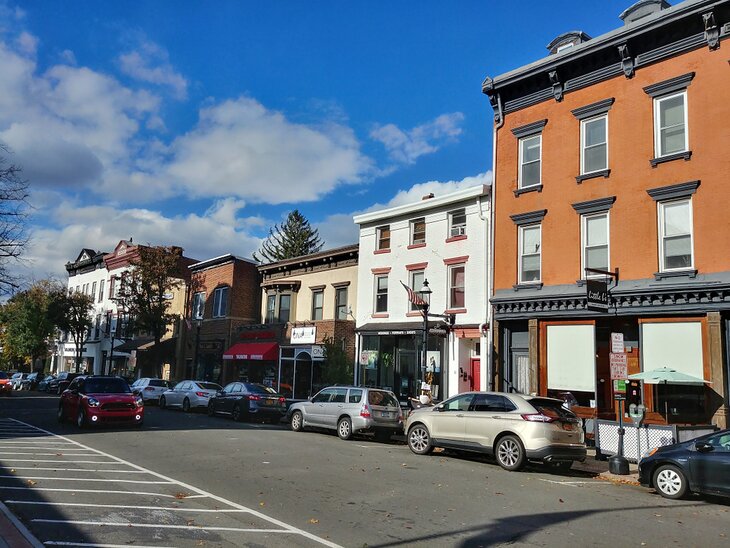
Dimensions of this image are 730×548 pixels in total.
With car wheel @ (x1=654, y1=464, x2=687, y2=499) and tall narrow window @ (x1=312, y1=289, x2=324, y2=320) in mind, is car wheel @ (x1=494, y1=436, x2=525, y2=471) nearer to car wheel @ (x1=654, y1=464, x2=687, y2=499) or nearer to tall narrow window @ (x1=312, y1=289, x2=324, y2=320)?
car wheel @ (x1=654, y1=464, x2=687, y2=499)

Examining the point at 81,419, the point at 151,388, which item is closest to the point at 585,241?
the point at 81,419

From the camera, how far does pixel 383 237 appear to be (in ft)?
94.1

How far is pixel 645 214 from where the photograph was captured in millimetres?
19094

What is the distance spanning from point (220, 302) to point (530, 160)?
2261cm

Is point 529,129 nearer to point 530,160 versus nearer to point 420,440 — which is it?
point 530,160

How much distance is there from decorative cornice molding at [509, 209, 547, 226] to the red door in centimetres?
561

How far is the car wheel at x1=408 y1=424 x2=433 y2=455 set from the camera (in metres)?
15.1

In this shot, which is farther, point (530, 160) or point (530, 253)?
point (530, 160)

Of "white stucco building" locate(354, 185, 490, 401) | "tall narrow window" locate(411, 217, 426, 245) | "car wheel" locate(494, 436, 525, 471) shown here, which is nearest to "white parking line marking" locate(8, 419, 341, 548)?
"car wheel" locate(494, 436, 525, 471)

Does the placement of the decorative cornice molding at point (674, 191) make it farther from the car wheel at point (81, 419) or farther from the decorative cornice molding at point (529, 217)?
the car wheel at point (81, 419)

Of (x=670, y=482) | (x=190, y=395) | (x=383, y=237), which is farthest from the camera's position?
(x=383, y=237)

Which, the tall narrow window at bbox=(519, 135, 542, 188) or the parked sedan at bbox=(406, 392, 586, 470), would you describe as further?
the tall narrow window at bbox=(519, 135, 542, 188)

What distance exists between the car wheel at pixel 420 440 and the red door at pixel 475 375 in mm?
8987

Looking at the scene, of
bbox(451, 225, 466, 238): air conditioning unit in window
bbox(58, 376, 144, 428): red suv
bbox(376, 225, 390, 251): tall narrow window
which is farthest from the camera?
bbox(376, 225, 390, 251): tall narrow window
